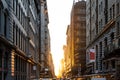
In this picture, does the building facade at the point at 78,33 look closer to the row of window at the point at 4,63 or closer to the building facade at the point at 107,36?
the building facade at the point at 107,36

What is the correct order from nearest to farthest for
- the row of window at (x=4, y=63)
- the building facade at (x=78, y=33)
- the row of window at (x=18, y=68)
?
the row of window at (x=4, y=63)
the row of window at (x=18, y=68)
the building facade at (x=78, y=33)

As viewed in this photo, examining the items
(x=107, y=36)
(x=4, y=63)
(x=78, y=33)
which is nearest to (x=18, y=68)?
Answer: (x=4, y=63)

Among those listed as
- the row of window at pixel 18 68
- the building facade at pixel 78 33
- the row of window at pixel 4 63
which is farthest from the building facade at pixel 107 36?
the building facade at pixel 78 33

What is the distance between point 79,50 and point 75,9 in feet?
60.0

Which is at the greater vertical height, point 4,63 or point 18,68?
point 4,63

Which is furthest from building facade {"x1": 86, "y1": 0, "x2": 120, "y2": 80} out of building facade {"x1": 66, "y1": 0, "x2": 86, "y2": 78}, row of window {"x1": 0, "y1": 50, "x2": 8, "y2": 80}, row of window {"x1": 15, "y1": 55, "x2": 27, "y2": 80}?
building facade {"x1": 66, "y1": 0, "x2": 86, "y2": 78}

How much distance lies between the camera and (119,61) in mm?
41719

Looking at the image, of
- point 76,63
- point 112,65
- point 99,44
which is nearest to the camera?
point 112,65

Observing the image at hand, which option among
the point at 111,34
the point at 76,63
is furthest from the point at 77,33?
the point at 111,34

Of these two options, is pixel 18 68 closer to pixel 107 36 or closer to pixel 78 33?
pixel 107 36

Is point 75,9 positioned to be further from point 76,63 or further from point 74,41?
point 76,63

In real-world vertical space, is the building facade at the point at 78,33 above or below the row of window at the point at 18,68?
above

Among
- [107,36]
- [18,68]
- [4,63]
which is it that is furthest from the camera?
[107,36]

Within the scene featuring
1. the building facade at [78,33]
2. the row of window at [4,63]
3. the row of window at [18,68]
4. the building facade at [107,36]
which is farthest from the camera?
the building facade at [78,33]
